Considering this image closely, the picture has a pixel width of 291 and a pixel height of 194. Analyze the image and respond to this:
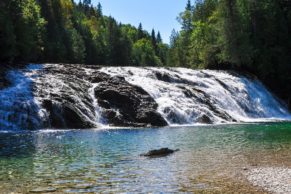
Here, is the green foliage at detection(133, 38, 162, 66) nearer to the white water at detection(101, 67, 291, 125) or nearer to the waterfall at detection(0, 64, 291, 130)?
the white water at detection(101, 67, 291, 125)

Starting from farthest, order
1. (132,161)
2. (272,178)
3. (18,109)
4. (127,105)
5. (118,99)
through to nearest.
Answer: (118,99) < (127,105) < (18,109) < (132,161) < (272,178)

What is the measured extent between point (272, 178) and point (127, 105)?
2674 centimetres

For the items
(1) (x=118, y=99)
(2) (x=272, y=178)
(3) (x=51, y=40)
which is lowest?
(2) (x=272, y=178)

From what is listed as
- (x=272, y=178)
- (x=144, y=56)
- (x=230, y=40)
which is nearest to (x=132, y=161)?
(x=272, y=178)

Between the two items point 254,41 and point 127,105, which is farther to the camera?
point 254,41

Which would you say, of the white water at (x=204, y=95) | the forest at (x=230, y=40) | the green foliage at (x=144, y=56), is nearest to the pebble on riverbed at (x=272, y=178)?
the white water at (x=204, y=95)

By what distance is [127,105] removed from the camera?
40.8 metres

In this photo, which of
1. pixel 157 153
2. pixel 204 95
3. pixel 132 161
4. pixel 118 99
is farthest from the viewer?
pixel 204 95

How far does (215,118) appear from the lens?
142ft

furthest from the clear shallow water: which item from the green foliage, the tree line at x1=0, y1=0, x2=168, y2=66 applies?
the green foliage

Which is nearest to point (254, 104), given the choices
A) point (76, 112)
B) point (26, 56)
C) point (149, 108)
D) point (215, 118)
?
point (215, 118)

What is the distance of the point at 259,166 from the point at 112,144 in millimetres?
10403

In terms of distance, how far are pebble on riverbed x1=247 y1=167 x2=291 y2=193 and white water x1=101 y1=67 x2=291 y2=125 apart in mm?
24170

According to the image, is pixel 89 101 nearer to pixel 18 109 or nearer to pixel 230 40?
pixel 18 109
